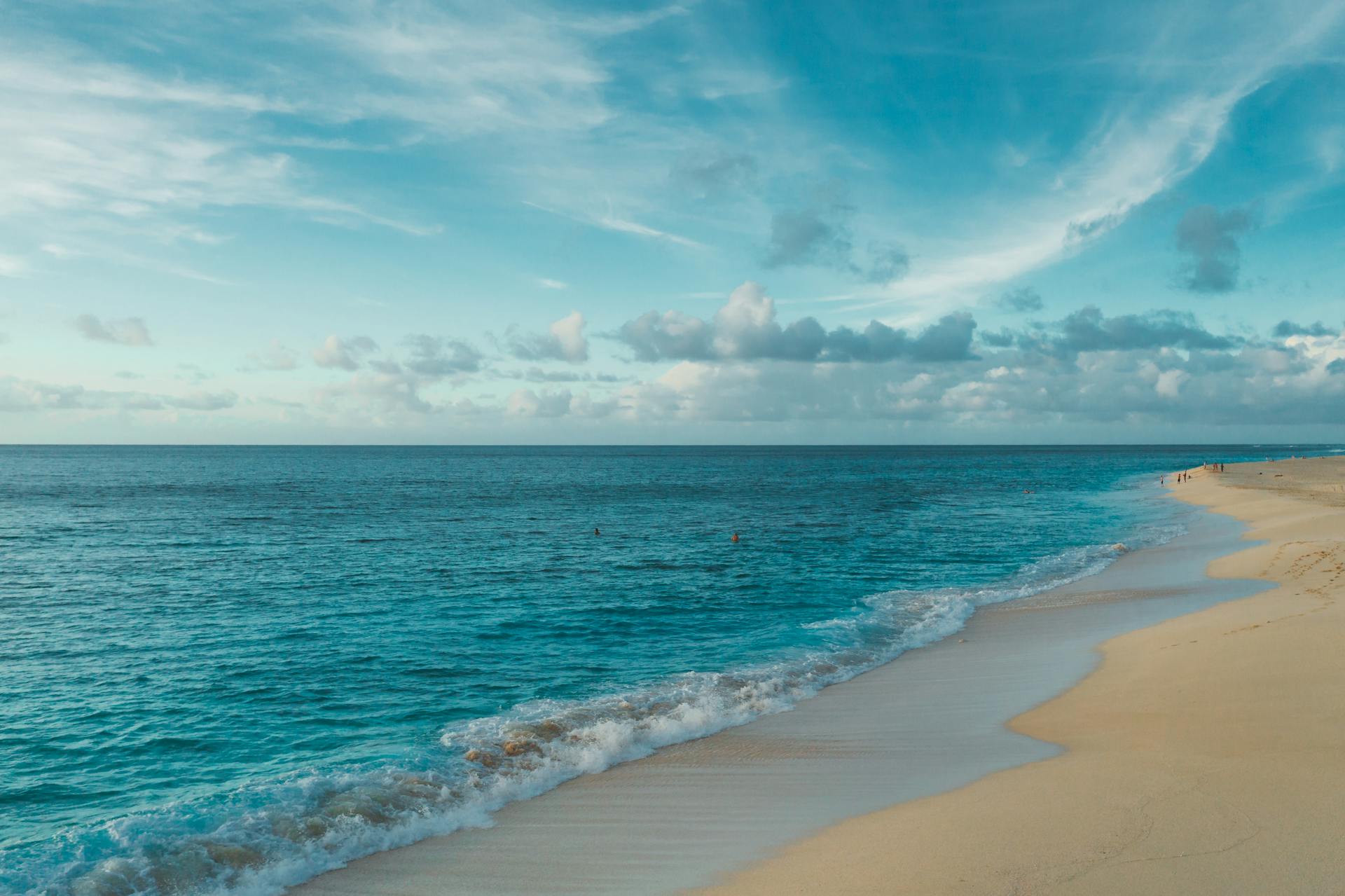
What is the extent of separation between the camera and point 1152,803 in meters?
10.2

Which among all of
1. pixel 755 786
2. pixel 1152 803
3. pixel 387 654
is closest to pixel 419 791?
pixel 755 786

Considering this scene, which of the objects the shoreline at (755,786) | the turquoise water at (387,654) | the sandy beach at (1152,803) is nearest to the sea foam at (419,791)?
the turquoise water at (387,654)

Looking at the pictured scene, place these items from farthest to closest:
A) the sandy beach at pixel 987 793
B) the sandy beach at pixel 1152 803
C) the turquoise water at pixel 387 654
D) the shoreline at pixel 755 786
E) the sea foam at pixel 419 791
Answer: the turquoise water at pixel 387 654 < the sea foam at pixel 419 791 < the shoreline at pixel 755 786 < the sandy beach at pixel 987 793 < the sandy beach at pixel 1152 803

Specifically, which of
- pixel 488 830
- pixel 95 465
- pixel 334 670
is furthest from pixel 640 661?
pixel 95 465

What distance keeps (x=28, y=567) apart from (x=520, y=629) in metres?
30.0

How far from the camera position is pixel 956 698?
16484mm

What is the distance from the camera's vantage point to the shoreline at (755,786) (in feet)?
32.4

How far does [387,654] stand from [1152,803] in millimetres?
18377

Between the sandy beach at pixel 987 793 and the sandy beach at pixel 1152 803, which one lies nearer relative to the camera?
the sandy beach at pixel 1152 803

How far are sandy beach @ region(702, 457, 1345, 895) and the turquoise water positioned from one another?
5.47 meters

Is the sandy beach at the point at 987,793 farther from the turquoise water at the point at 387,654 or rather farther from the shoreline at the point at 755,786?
the turquoise water at the point at 387,654

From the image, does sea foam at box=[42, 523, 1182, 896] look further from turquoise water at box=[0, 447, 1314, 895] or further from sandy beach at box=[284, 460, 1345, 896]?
sandy beach at box=[284, 460, 1345, 896]

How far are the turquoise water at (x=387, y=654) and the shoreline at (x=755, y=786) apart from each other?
2.37 ft

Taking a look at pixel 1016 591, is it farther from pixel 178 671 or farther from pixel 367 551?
pixel 367 551
